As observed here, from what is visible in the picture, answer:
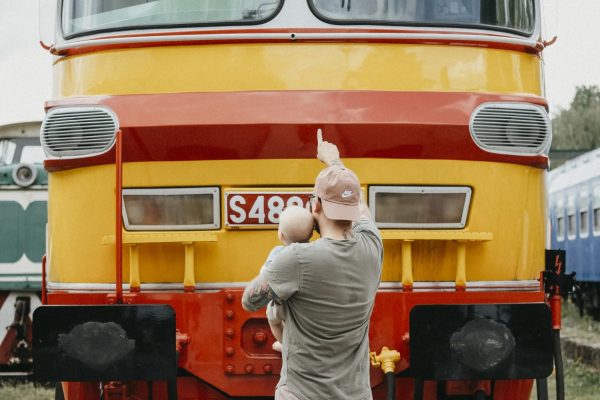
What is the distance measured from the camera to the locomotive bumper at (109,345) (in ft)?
14.8

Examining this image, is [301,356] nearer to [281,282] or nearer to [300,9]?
[281,282]

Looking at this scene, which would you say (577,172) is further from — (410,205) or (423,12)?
(410,205)

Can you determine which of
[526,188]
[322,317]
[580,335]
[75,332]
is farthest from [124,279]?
[580,335]

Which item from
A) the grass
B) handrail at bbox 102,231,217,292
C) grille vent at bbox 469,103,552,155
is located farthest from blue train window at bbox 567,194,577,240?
handrail at bbox 102,231,217,292

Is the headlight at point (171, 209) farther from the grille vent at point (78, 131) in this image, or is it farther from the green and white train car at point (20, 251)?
the green and white train car at point (20, 251)

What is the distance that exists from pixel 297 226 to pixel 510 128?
133cm

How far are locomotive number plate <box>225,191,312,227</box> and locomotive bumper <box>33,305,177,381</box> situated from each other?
50 cm

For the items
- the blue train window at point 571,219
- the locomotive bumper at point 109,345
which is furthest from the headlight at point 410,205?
the blue train window at point 571,219

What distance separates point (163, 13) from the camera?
4957 mm

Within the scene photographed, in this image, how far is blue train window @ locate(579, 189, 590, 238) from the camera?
20141 millimetres

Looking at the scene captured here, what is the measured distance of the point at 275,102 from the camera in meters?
4.75

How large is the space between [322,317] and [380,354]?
0.92 m

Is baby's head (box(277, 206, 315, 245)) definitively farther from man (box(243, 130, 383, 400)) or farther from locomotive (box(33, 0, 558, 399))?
locomotive (box(33, 0, 558, 399))

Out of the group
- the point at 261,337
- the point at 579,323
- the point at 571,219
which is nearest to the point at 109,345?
the point at 261,337
